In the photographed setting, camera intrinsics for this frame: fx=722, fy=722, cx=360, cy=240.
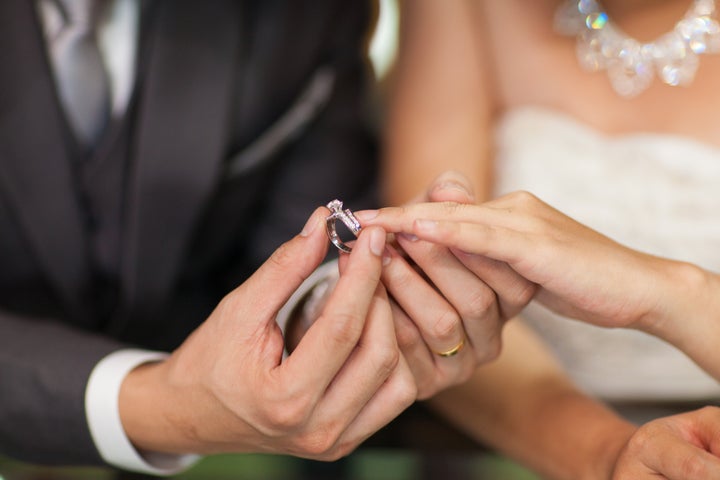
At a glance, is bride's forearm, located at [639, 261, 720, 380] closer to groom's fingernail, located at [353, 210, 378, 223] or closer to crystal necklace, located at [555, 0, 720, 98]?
groom's fingernail, located at [353, 210, 378, 223]

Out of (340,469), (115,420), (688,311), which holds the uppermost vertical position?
(688,311)

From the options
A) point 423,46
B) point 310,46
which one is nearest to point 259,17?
point 310,46

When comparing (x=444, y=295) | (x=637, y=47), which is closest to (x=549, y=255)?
(x=444, y=295)

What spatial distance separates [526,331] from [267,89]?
1.51 ft

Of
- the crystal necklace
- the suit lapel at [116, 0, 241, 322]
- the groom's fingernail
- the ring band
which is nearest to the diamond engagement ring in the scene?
the groom's fingernail

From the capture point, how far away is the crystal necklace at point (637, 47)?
3.15 ft

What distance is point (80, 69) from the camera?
0.87 m

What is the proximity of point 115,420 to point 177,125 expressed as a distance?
372mm

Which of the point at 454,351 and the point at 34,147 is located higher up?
the point at 34,147

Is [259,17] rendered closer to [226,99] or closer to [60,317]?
[226,99]

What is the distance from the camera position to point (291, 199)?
1.04 meters

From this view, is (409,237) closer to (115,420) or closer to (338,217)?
(338,217)

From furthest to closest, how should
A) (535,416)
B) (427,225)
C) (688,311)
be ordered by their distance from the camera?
1. (535,416)
2. (688,311)
3. (427,225)

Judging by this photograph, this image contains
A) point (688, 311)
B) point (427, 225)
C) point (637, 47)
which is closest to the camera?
point (427, 225)
